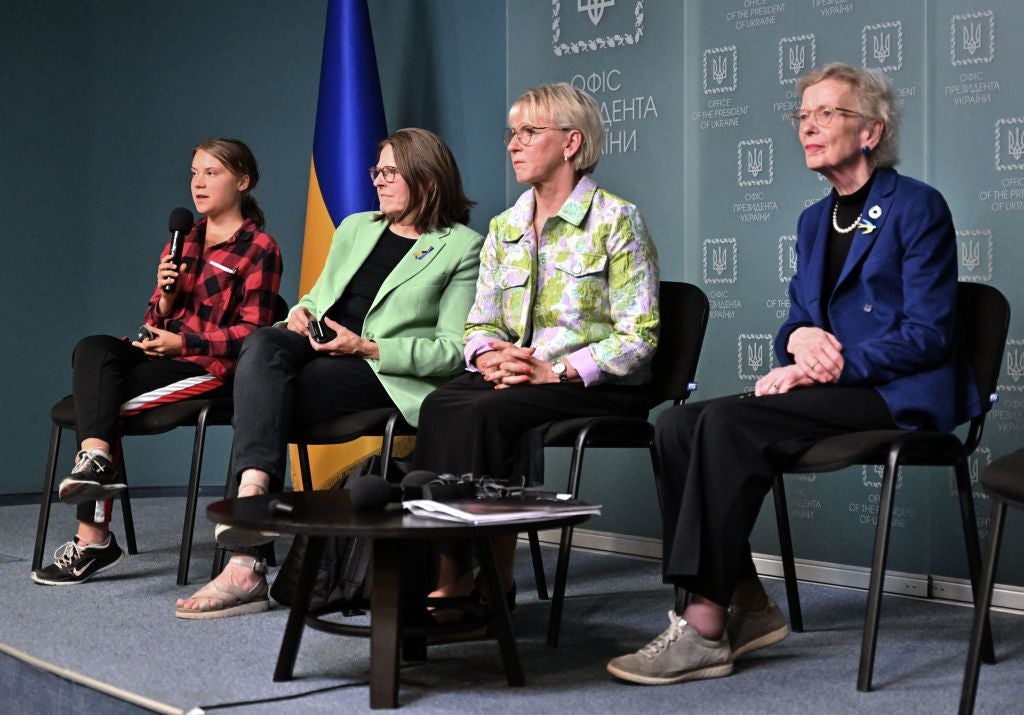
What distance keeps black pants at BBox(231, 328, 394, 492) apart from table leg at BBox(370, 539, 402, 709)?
0.98 meters

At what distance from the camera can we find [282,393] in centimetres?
308

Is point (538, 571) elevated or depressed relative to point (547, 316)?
depressed

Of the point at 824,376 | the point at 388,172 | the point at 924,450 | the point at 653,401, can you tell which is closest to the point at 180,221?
the point at 388,172

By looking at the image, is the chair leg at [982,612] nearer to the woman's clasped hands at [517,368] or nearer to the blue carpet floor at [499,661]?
the blue carpet floor at [499,661]

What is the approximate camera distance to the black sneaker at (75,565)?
326 centimetres

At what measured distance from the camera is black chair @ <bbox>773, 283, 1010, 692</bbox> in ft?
7.33

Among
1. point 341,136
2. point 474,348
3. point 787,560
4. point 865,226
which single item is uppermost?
point 341,136

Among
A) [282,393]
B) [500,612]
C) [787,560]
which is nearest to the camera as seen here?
[500,612]

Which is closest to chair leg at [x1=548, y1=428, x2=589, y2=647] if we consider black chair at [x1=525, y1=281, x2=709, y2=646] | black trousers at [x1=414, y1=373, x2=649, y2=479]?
black chair at [x1=525, y1=281, x2=709, y2=646]

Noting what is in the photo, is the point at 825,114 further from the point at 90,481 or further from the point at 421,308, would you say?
the point at 90,481

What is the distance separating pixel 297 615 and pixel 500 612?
377mm

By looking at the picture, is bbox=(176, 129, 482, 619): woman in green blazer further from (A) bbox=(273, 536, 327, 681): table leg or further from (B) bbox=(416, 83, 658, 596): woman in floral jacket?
(A) bbox=(273, 536, 327, 681): table leg

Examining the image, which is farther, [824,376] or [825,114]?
[825,114]

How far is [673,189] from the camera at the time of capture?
378 centimetres
